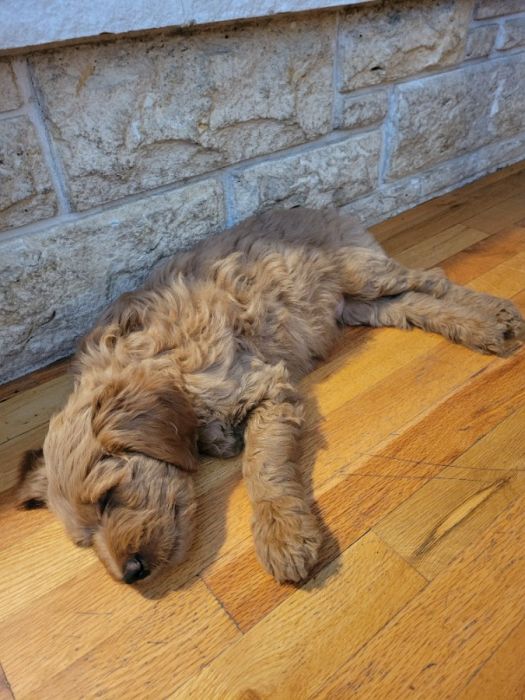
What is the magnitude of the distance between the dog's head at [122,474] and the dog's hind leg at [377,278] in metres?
1.06

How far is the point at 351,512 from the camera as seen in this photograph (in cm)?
159

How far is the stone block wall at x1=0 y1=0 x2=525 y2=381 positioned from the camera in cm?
186

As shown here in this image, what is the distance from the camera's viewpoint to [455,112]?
122 inches

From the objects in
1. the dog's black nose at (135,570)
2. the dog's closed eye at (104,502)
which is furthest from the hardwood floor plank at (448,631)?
the dog's closed eye at (104,502)

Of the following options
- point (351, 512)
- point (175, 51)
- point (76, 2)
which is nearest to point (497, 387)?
point (351, 512)

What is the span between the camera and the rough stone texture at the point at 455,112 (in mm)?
2883

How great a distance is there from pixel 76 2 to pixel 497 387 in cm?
202

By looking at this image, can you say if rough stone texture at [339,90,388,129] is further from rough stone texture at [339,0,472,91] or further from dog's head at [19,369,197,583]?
dog's head at [19,369,197,583]

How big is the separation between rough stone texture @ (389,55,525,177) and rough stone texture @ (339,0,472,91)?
127mm

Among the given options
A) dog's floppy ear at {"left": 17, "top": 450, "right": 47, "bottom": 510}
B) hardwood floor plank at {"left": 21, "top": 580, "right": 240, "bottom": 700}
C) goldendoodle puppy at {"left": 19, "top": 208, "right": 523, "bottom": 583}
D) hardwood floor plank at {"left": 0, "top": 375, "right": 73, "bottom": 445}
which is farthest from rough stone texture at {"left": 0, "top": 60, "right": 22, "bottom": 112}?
hardwood floor plank at {"left": 21, "top": 580, "right": 240, "bottom": 700}

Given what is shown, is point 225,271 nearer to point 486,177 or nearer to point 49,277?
point 49,277

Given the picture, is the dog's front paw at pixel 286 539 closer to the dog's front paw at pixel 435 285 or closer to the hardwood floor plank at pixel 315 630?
the hardwood floor plank at pixel 315 630

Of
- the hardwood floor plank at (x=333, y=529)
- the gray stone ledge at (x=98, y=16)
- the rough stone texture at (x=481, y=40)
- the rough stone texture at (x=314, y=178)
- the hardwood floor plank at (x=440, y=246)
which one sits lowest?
the hardwood floor plank at (x=333, y=529)

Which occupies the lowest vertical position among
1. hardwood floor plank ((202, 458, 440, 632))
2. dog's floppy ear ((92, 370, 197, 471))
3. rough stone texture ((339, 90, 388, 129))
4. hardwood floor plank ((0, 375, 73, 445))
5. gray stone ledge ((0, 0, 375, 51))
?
hardwood floor plank ((0, 375, 73, 445))
